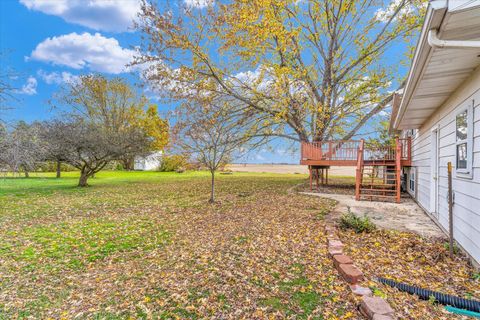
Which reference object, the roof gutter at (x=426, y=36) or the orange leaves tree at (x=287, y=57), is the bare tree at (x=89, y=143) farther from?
the roof gutter at (x=426, y=36)

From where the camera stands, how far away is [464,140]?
12.2 ft

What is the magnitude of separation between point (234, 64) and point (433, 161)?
826cm

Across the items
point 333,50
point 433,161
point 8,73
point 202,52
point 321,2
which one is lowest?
point 433,161

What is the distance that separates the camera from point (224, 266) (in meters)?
3.24

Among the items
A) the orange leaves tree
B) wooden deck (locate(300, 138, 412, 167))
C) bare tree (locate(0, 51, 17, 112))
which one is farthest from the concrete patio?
bare tree (locate(0, 51, 17, 112))

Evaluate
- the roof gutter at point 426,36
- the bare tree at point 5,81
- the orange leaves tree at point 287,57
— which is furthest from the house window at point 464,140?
the bare tree at point 5,81

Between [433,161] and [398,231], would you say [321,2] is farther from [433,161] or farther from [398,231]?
[398,231]

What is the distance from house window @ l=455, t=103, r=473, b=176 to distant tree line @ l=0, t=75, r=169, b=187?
26.1ft

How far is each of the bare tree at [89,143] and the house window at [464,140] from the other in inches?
455

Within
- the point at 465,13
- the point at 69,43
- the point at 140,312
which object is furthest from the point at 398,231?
the point at 69,43

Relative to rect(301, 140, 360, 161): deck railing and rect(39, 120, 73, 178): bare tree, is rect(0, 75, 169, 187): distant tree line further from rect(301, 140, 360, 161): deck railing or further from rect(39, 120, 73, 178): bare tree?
rect(301, 140, 360, 161): deck railing

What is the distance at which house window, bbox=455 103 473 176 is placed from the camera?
3385 mm

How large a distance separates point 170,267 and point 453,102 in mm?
4918

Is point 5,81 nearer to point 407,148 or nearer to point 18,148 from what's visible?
point 18,148
